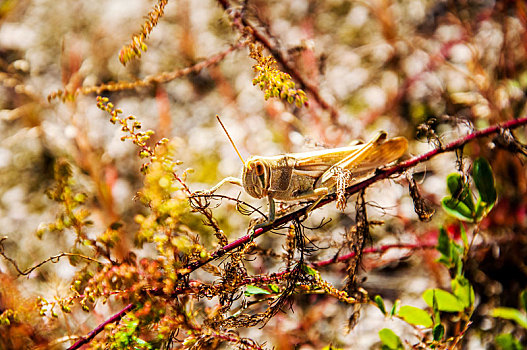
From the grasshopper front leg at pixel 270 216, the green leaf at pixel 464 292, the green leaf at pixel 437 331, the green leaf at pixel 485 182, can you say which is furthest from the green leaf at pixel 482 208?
the grasshopper front leg at pixel 270 216

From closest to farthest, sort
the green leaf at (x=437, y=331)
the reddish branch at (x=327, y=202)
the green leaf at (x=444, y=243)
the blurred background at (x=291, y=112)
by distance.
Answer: the reddish branch at (x=327, y=202)
the green leaf at (x=437, y=331)
the green leaf at (x=444, y=243)
the blurred background at (x=291, y=112)

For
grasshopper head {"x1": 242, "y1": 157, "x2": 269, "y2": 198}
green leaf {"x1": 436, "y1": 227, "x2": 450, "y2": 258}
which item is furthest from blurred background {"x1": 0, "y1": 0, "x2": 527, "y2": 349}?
grasshopper head {"x1": 242, "y1": 157, "x2": 269, "y2": 198}

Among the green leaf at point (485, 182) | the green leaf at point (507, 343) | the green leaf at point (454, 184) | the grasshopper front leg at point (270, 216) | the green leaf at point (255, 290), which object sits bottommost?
the green leaf at point (507, 343)

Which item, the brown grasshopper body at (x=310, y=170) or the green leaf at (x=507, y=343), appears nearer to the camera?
the brown grasshopper body at (x=310, y=170)

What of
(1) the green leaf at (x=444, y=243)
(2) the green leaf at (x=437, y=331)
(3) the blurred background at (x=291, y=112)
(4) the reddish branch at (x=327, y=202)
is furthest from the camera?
(3) the blurred background at (x=291, y=112)

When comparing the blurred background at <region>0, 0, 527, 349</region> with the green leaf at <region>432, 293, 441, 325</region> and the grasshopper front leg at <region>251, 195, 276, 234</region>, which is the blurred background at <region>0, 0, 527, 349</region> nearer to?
the green leaf at <region>432, 293, 441, 325</region>

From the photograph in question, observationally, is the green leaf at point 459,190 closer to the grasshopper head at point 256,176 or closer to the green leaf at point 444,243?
the green leaf at point 444,243

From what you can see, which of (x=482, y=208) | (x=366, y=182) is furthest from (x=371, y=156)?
(x=482, y=208)
